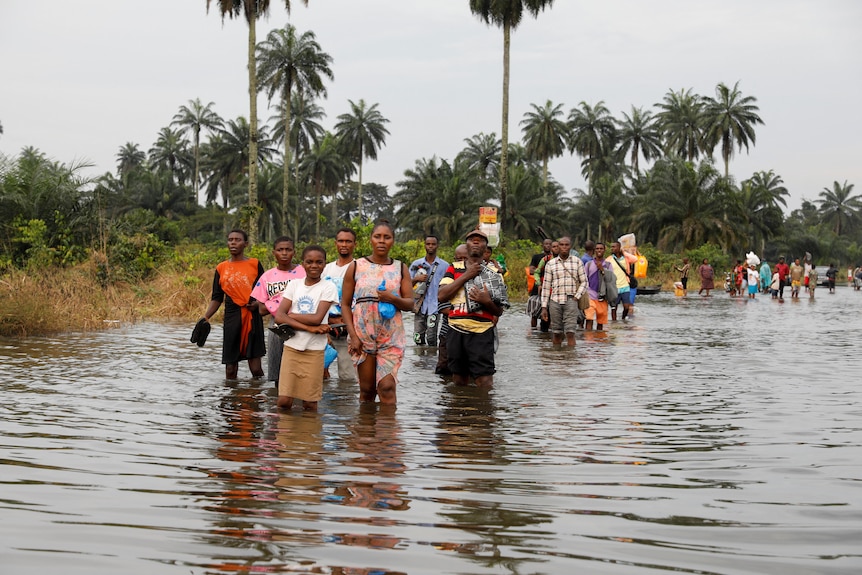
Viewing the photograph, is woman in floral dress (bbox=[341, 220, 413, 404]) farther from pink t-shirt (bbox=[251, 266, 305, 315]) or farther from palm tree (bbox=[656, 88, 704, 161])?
palm tree (bbox=[656, 88, 704, 161])

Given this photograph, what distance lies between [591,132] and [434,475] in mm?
84075

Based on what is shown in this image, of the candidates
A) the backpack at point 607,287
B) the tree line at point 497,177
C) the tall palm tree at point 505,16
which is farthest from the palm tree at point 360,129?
the backpack at point 607,287

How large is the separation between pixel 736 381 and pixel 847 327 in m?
11.2

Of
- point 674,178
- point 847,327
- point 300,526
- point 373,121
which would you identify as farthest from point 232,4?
point 373,121

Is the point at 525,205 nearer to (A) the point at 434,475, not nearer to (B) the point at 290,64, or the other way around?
(B) the point at 290,64

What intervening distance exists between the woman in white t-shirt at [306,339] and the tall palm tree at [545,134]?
73179 mm

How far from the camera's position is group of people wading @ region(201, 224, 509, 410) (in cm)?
796

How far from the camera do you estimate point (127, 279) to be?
22.9 meters

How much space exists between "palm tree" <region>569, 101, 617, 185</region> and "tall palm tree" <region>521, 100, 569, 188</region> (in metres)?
4.00

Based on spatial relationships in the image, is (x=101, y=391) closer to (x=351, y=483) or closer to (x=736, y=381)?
(x=351, y=483)

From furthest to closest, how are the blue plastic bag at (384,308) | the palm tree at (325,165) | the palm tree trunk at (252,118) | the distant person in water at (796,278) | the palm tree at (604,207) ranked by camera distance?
the palm tree at (325,165), the palm tree at (604,207), the distant person in water at (796,278), the palm tree trunk at (252,118), the blue plastic bag at (384,308)

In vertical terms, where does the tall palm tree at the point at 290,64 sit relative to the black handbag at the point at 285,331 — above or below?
above

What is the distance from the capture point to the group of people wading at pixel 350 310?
26.1ft

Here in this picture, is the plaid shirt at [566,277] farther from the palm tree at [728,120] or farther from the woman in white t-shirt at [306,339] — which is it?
the palm tree at [728,120]
